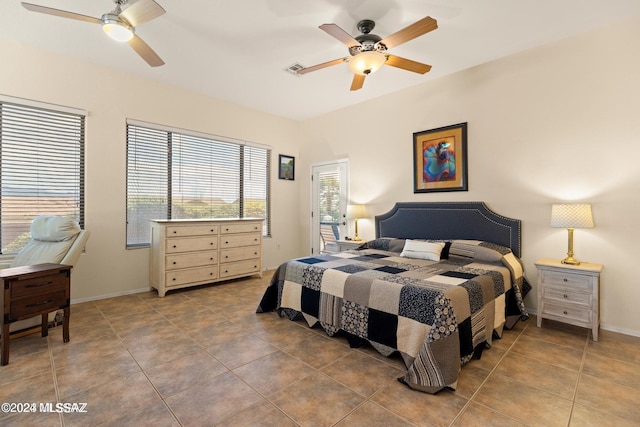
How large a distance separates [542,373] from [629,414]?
45 centimetres

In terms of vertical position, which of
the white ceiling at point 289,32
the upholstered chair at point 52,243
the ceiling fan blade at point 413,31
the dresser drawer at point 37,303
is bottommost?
the dresser drawer at point 37,303

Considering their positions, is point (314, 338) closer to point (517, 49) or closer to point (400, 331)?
point (400, 331)

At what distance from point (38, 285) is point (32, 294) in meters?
0.07

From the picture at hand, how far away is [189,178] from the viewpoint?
15.1ft

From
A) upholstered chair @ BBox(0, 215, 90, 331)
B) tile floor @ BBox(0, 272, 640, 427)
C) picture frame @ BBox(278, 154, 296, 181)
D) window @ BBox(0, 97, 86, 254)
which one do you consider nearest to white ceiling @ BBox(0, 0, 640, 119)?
window @ BBox(0, 97, 86, 254)

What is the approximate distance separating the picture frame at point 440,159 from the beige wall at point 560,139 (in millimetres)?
90

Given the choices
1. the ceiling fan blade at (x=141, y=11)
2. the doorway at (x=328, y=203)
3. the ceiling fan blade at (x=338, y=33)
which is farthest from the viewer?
the doorway at (x=328, y=203)

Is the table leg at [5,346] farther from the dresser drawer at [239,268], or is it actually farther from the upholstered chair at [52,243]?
the dresser drawer at [239,268]

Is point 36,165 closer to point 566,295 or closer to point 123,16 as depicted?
point 123,16

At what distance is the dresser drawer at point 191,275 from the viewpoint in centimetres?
394

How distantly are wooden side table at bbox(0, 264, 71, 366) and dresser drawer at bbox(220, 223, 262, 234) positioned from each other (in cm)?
204

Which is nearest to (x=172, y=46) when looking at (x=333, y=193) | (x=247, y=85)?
(x=247, y=85)

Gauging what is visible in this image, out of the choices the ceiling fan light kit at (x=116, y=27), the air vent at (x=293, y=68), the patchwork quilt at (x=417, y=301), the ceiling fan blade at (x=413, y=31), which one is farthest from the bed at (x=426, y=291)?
the ceiling fan light kit at (x=116, y=27)

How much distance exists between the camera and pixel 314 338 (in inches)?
105
